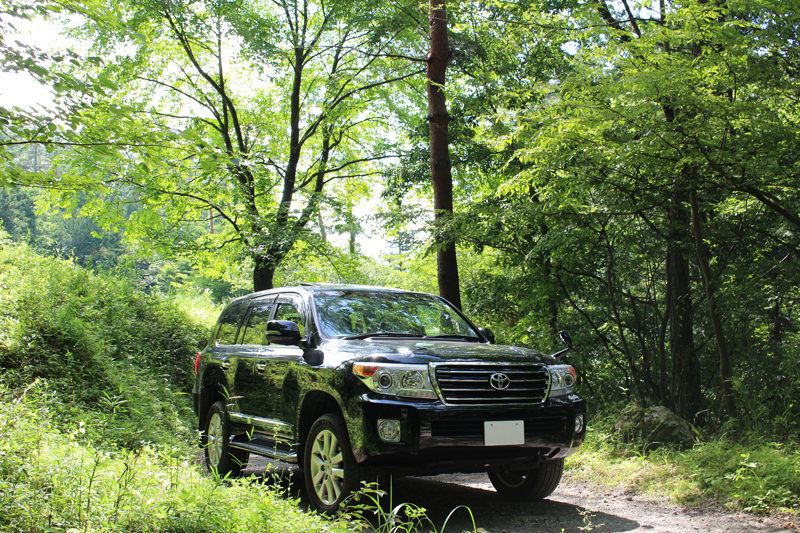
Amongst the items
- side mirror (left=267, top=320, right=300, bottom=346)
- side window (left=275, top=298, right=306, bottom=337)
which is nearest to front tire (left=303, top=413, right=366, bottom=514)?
side mirror (left=267, top=320, right=300, bottom=346)

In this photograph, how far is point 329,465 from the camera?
4.64m

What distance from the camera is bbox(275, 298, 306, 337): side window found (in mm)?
5761

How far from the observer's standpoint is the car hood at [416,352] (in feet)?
15.1

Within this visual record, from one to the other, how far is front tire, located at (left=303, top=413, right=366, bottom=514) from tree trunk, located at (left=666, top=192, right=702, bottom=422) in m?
6.38

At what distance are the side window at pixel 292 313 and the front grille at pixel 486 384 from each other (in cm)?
164

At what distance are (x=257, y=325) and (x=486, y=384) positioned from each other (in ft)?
9.70

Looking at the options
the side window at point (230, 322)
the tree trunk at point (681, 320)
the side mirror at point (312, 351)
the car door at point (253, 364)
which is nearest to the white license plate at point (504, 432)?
the side mirror at point (312, 351)

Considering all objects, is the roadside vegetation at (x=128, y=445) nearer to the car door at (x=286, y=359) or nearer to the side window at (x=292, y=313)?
the car door at (x=286, y=359)

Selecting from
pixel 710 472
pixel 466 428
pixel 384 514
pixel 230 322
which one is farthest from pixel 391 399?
pixel 230 322

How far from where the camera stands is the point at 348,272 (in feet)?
66.0

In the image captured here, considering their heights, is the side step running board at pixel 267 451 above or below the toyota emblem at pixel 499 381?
below

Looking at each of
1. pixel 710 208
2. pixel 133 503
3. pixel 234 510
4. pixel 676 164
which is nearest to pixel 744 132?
pixel 676 164

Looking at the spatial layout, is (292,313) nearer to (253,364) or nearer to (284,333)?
(253,364)

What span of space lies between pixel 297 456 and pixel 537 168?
4969mm
